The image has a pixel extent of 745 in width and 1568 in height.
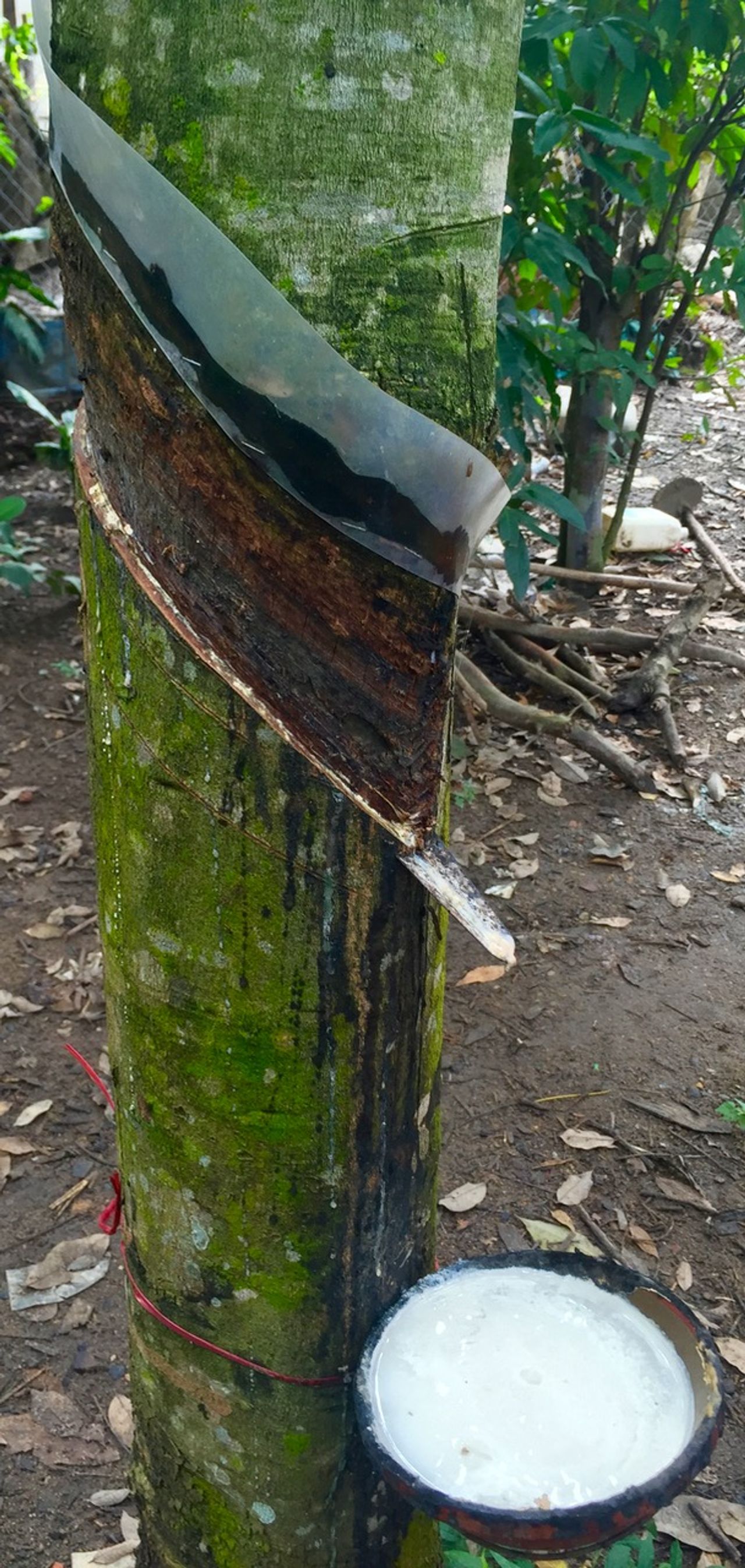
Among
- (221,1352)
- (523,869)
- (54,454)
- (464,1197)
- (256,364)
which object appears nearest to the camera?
(256,364)

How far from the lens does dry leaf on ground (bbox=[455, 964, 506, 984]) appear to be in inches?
154

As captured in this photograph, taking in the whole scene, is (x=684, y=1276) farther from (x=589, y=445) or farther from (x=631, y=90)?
(x=589, y=445)

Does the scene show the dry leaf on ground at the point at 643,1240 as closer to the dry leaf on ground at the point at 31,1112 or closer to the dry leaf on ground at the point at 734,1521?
the dry leaf on ground at the point at 734,1521

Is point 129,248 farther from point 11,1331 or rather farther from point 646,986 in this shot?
point 646,986

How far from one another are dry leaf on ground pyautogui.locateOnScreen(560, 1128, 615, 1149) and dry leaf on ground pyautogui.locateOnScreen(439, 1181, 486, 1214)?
28cm

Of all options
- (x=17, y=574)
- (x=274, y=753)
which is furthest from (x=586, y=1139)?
(x=17, y=574)

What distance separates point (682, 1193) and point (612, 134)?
278 cm

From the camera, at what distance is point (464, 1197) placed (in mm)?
3121

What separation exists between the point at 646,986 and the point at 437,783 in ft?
8.88

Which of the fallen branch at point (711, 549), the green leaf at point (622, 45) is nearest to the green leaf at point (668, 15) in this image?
the green leaf at point (622, 45)

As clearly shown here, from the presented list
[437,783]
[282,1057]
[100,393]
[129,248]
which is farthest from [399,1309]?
[129,248]

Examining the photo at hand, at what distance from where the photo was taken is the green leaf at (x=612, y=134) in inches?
122

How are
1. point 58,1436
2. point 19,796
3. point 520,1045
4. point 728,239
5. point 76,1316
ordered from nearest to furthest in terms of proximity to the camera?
point 58,1436 < point 76,1316 < point 520,1045 < point 728,239 < point 19,796

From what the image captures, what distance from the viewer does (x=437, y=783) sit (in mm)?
1322
